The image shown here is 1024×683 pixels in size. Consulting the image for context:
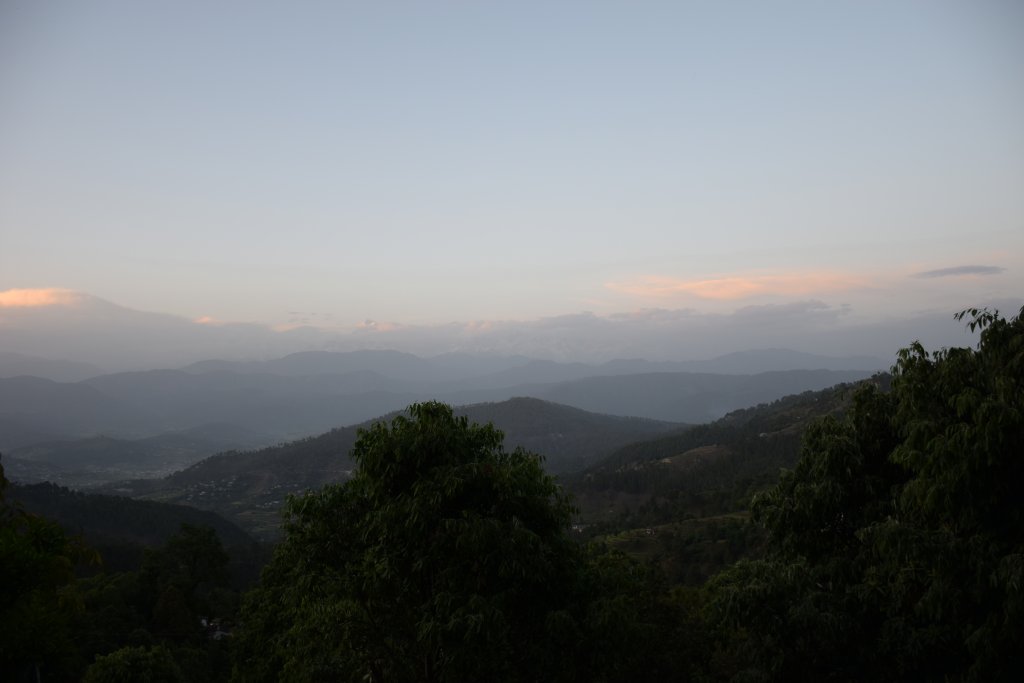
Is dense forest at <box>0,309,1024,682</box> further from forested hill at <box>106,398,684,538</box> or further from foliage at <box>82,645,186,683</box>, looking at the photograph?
forested hill at <box>106,398,684,538</box>

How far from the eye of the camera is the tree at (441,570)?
26.1ft

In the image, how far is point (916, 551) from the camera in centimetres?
855

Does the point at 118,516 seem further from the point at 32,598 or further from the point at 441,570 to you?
the point at 441,570

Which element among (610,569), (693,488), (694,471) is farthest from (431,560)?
(694,471)

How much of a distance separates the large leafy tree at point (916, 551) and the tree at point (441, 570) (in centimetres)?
287

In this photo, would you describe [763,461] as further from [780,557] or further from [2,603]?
[2,603]

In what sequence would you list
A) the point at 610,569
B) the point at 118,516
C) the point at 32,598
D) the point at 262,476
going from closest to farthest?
the point at 32,598 < the point at 610,569 < the point at 118,516 < the point at 262,476

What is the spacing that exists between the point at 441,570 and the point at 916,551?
7.27 m

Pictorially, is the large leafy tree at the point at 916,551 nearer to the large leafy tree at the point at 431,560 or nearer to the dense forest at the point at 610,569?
the dense forest at the point at 610,569

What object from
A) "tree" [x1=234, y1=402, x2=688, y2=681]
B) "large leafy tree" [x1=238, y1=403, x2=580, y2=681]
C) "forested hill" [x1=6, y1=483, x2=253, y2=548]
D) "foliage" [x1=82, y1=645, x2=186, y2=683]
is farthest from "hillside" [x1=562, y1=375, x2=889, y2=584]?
"forested hill" [x1=6, y1=483, x2=253, y2=548]

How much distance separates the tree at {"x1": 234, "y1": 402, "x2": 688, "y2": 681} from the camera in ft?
26.1

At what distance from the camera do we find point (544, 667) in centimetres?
854

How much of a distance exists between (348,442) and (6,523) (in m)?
190

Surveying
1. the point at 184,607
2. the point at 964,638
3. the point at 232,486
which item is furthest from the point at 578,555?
the point at 232,486
